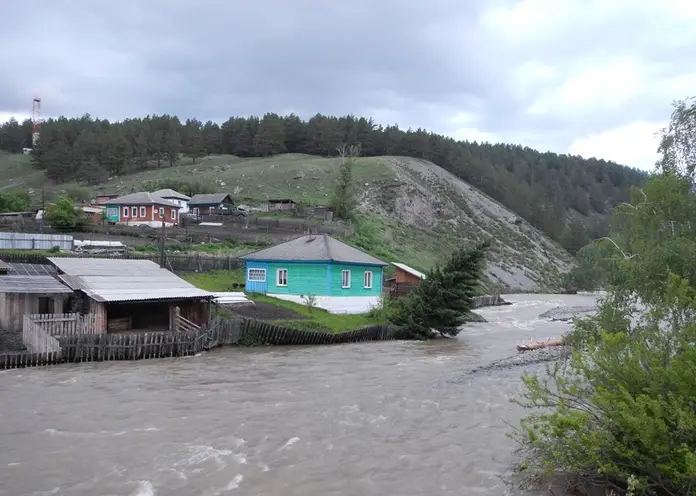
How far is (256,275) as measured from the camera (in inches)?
1512

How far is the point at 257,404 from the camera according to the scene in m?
17.8

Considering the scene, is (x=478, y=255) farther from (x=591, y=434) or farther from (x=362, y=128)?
(x=362, y=128)

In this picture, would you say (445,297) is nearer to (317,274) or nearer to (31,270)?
(317,274)

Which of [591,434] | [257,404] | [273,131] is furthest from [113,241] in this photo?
[273,131]

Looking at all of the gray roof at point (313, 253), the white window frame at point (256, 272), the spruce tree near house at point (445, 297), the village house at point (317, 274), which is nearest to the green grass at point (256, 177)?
the gray roof at point (313, 253)

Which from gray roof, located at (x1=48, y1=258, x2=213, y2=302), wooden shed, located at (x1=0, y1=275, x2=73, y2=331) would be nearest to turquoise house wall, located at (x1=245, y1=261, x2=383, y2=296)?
gray roof, located at (x1=48, y1=258, x2=213, y2=302)

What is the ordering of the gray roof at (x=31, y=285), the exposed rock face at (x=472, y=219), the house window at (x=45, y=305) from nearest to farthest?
the gray roof at (x=31, y=285)
the house window at (x=45, y=305)
the exposed rock face at (x=472, y=219)

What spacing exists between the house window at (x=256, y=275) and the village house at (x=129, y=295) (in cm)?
687

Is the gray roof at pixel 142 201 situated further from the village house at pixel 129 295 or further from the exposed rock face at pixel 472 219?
the village house at pixel 129 295

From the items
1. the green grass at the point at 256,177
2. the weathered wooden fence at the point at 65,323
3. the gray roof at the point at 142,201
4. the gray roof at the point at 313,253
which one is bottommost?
the weathered wooden fence at the point at 65,323

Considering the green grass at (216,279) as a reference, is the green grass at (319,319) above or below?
below

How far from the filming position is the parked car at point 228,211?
72.1m

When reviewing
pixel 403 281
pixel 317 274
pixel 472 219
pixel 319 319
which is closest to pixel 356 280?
pixel 317 274

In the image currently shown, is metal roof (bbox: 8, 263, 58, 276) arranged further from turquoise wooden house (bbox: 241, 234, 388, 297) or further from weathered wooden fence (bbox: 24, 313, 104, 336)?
turquoise wooden house (bbox: 241, 234, 388, 297)
